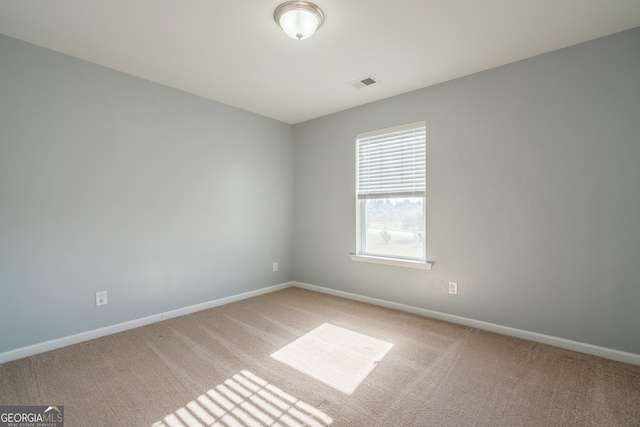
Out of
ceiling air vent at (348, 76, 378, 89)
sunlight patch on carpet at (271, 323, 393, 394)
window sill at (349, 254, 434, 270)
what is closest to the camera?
sunlight patch on carpet at (271, 323, 393, 394)

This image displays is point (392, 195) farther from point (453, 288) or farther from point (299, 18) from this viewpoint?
point (299, 18)

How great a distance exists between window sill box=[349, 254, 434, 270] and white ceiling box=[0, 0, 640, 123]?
6.34ft

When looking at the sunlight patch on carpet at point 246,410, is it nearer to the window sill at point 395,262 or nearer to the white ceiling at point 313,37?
the window sill at point 395,262

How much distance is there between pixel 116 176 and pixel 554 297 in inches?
162

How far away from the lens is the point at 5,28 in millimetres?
2223

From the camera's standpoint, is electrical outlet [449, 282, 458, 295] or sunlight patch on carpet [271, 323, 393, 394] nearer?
sunlight patch on carpet [271, 323, 393, 394]

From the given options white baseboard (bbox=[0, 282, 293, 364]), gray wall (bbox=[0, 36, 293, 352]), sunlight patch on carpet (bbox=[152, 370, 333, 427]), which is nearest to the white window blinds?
gray wall (bbox=[0, 36, 293, 352])

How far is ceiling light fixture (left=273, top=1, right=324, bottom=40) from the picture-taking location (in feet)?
6.47

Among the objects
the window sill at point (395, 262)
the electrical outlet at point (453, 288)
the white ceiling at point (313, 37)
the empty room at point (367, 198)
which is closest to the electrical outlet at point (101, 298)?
the empty room at point (367, 198)

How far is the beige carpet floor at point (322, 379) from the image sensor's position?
1.72 metres

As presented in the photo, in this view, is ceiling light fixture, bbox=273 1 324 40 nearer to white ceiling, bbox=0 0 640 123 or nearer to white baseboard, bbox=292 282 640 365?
white ceiling, bbox=0 0 640 123

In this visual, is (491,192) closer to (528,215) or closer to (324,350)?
(528,215)

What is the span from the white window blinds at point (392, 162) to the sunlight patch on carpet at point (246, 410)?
7.92ft

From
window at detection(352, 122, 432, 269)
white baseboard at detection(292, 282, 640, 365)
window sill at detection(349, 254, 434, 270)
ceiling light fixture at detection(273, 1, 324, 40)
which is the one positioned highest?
ceiling light fixture at detection(273, 1, 324, 40)
